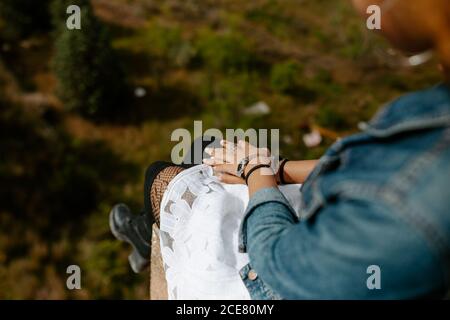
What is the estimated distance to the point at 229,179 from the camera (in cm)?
173

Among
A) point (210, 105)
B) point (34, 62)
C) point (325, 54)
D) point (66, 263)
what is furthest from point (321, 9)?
point (66, 263)

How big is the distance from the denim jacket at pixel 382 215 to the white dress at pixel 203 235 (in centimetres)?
35

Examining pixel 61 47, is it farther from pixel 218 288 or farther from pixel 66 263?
pixel 218 288

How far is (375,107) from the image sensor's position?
3801mm

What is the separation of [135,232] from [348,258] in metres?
1.68

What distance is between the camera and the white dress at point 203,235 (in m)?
1.51

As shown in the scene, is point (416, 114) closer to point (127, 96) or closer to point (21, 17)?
point (127, 96)

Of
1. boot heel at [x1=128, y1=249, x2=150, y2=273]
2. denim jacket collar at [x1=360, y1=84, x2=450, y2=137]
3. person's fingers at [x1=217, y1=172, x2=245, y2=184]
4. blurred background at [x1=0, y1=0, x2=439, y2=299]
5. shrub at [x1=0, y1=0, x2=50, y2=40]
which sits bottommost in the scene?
boot heel at [x1=128, y1=249, x2=150, y2=273]

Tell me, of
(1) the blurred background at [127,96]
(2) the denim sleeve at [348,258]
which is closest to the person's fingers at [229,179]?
(2) the denim sleeve at [348,258]

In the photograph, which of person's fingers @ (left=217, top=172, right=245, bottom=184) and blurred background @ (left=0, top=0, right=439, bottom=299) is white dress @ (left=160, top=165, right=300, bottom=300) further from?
blurred background @ (left=0, top=0, right=439, bottom=299)

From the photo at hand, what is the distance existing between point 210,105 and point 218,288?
2.30 metres

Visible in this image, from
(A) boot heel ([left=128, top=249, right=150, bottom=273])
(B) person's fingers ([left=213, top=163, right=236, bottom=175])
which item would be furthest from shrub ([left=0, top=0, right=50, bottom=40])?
(B) person's fingers ([left=213, top=163, right=236, bottom=175])

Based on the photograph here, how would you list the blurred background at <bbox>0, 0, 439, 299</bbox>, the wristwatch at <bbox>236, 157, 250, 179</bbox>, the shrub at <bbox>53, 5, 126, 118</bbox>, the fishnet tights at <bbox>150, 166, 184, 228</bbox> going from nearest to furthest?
the wristwatch at <bbox>236, 157, 250, 179</bbox> < the fishnet tights at <bbox>150, 166, 184, 228</bbox> < the blurred background at <bbox>0, 0, 439, 299</bbox> < the shrub at <bbox>53, 5, 126, 118</bbox>

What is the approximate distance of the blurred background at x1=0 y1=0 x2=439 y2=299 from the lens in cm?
291
